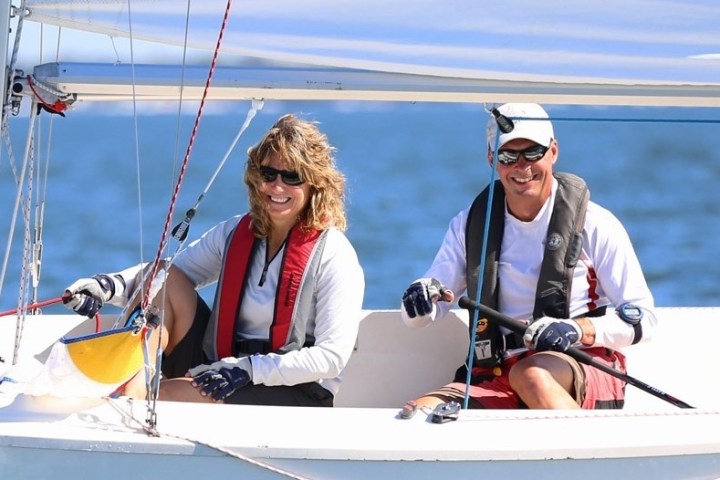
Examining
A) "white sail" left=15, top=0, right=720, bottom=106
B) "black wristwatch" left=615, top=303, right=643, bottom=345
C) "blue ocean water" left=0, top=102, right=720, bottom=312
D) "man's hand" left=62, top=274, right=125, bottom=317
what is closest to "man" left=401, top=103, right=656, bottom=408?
"black wristwatch" left=615, top=303, right=643, bottom=345

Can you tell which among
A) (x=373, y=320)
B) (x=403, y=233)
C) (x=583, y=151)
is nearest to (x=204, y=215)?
(x=403, y=233)

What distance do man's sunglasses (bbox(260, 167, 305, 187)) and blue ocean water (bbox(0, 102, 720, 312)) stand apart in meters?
4.68

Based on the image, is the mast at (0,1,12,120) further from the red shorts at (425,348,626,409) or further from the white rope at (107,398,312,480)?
the red shorts at (425,348,626,409)

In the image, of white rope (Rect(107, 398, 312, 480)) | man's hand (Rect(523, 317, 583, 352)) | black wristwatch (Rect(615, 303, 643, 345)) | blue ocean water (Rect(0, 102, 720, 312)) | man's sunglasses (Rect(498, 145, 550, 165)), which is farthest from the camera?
blue ocean water (Rect(0, 102, 720, 312))

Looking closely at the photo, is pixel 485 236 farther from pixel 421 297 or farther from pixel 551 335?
pixel 551 335

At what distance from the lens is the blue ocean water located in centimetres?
1022

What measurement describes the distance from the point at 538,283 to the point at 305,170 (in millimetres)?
602

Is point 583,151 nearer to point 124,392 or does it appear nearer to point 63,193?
point 63,193

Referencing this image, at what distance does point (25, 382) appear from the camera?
9.54 ft

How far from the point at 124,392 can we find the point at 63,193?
434 inches

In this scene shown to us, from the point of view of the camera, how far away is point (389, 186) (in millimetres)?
13859

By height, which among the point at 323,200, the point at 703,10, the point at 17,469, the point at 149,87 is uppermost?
the point at 703,10

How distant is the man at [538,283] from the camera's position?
2.96 meters

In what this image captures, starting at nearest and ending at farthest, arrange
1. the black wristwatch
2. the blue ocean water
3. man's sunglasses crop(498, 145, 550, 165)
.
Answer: the black wristwatch, man's sunglasses crop(498, 145, 550, 165), the blue ocean water
